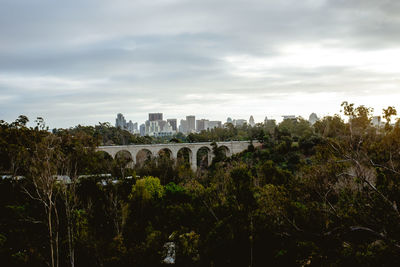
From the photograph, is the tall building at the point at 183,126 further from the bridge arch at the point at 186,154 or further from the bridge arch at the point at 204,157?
the bridge arch at the point at 186,154

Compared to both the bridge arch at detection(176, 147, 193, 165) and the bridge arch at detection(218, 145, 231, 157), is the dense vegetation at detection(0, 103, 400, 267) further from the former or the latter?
the bridge arch at detection(218, 145, 231, 157)

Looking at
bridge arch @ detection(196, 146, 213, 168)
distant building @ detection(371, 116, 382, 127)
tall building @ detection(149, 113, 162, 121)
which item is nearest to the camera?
distant building @ detection(371, 116, 382, 127)

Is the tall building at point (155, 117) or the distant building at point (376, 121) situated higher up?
the tall building at point (155, 117)

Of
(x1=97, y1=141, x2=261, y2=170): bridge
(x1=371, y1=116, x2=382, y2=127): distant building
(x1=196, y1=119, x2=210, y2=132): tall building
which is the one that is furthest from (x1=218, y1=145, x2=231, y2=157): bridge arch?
(x1=196, y1=119, x2=210, y2=132): tall building

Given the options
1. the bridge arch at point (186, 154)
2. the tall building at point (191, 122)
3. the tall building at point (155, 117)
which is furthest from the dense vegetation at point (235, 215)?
the tall building at point (155, 117)

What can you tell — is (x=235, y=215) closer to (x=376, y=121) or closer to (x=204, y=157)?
(x=376, y=121)

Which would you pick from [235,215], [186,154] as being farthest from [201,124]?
[235,215]

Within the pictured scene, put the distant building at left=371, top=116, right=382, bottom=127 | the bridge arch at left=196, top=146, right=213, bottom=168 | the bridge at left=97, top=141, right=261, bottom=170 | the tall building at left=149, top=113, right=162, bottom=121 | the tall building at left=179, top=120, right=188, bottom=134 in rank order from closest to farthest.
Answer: the distant building at left=371, top=116, right=382, bottom=127 < the bridge at left=97, top=141, right=261, bottom=170 < the bridge arch at left=196, top=146, right=213, bottom=168 < the tall building at left=179, top=120, right=188, bottom=134 < the tall building at left=149, top=113, right=162, bottom=121

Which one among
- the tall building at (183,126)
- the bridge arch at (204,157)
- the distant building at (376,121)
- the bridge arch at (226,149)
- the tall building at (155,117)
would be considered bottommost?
the bridge arch at (204,157)
